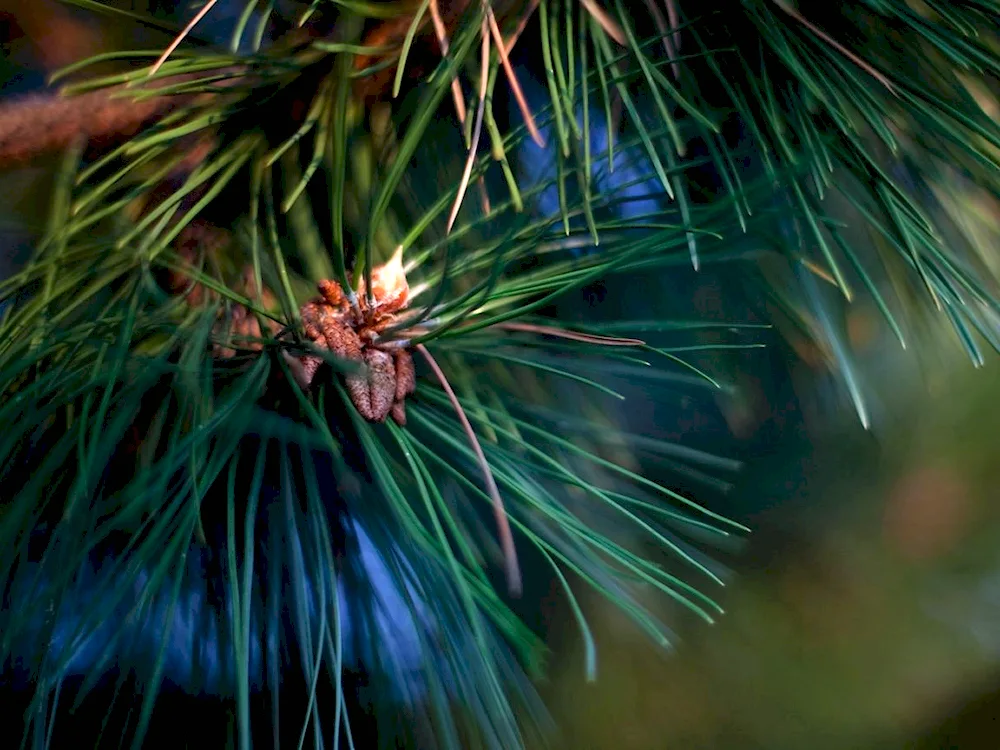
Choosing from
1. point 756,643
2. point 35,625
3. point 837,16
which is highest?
point 837,16

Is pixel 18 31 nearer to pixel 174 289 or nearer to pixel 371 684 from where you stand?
pixel 174 289

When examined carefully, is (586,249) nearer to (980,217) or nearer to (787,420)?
(980,217)

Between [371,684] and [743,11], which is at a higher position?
[743,11]

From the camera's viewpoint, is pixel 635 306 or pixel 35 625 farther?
pixel 635 306

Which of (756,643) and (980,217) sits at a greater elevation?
(980,217)

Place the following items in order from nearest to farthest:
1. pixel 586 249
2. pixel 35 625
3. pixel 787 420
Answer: pixel 35 625 → pixel 586 249 → pixel 787 420

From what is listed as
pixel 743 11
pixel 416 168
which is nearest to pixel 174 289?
pixel 416 168

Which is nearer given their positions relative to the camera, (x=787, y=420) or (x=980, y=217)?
(x=980, y=217)

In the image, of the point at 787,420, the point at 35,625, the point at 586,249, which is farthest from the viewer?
the point at 787,420

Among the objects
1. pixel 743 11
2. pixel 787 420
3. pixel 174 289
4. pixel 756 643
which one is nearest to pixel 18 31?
pixel 174 289
